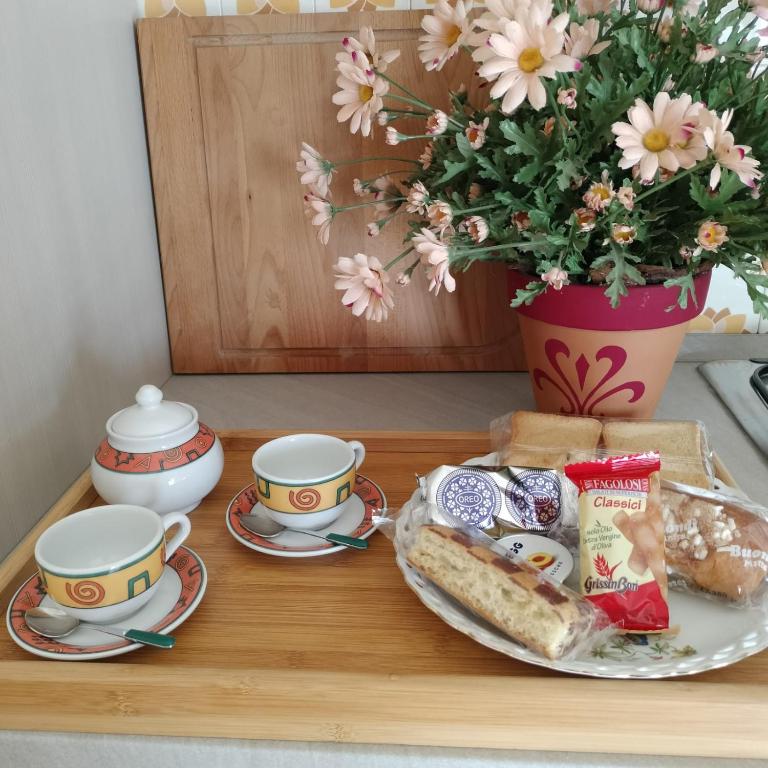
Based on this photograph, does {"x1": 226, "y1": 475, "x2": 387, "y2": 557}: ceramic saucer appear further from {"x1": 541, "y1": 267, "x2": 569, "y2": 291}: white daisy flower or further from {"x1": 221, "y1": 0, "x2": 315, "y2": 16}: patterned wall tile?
{"x1": 221, "y1": 0, "x2": 315, "y2": 16}: patterned wall tile

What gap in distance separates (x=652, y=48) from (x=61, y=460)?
754 millimetres

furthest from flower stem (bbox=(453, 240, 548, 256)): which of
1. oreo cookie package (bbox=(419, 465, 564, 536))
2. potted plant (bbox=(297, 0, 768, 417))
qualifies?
oreo cookie package (bbox=(419, 465, 564, 536))

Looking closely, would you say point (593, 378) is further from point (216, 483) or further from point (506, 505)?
point (216, 483)

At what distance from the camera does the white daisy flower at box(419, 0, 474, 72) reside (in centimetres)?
73

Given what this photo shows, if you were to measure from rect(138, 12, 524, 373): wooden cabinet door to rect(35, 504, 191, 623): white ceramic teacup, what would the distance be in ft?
1.81

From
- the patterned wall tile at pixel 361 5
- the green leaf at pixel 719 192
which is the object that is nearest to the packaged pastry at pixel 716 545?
the green leaf at pixel 719 192

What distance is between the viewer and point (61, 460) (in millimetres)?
874

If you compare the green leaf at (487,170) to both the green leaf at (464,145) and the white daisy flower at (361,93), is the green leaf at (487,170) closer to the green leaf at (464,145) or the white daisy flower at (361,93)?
the green leaf at (464,145)

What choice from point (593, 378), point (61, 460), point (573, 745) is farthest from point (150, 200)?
point (573, 745)

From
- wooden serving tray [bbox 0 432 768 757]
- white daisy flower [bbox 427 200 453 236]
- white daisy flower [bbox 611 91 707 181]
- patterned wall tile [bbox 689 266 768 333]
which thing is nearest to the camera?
wooden serving tray [bbox 0 432 768 757]

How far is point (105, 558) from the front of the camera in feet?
2.12

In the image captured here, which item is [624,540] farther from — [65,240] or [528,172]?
[65,240]

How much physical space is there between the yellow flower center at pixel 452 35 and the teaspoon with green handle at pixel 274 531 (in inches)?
19.0

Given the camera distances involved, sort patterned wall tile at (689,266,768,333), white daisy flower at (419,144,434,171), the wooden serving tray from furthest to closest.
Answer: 1. patterned wall tile at (689,266,768,333)
2. white daisy flower at (419,144,434,171)
3. the wooden serving tray
